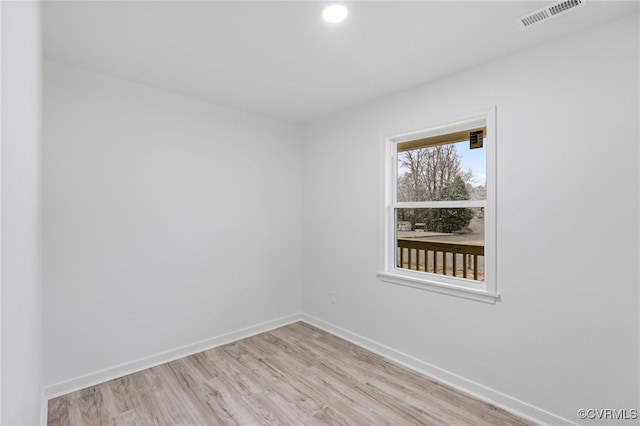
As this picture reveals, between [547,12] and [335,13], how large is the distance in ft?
3.98

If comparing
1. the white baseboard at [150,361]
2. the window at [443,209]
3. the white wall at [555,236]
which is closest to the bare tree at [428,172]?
the window at [443,209]

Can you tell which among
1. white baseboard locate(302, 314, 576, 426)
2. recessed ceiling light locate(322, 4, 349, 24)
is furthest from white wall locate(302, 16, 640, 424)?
recessed ceiling light locate(322, 4, 349, 24)

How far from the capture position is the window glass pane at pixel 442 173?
2604 millimetres

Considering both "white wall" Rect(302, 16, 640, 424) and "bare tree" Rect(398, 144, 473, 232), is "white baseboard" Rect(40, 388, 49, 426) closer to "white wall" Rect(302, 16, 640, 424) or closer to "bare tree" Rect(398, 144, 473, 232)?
"white wall" Rect(302, 16, 640, 424)

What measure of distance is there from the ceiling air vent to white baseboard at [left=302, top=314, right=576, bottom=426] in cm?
249

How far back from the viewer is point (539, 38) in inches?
81.6

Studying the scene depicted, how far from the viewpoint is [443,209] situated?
2.80 meters

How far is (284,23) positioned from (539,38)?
1.67m

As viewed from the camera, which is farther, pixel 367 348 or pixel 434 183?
pixel 367 348

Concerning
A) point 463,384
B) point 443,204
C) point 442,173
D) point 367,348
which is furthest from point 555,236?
point 367,348

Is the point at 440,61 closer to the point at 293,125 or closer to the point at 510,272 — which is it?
the point at 510,272

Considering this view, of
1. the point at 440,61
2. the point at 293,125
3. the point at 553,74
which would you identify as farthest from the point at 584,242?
the point at 293,125

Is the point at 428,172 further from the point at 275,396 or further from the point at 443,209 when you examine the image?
the point at 275,396

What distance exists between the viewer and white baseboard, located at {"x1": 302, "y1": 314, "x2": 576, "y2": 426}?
2.10 metres
